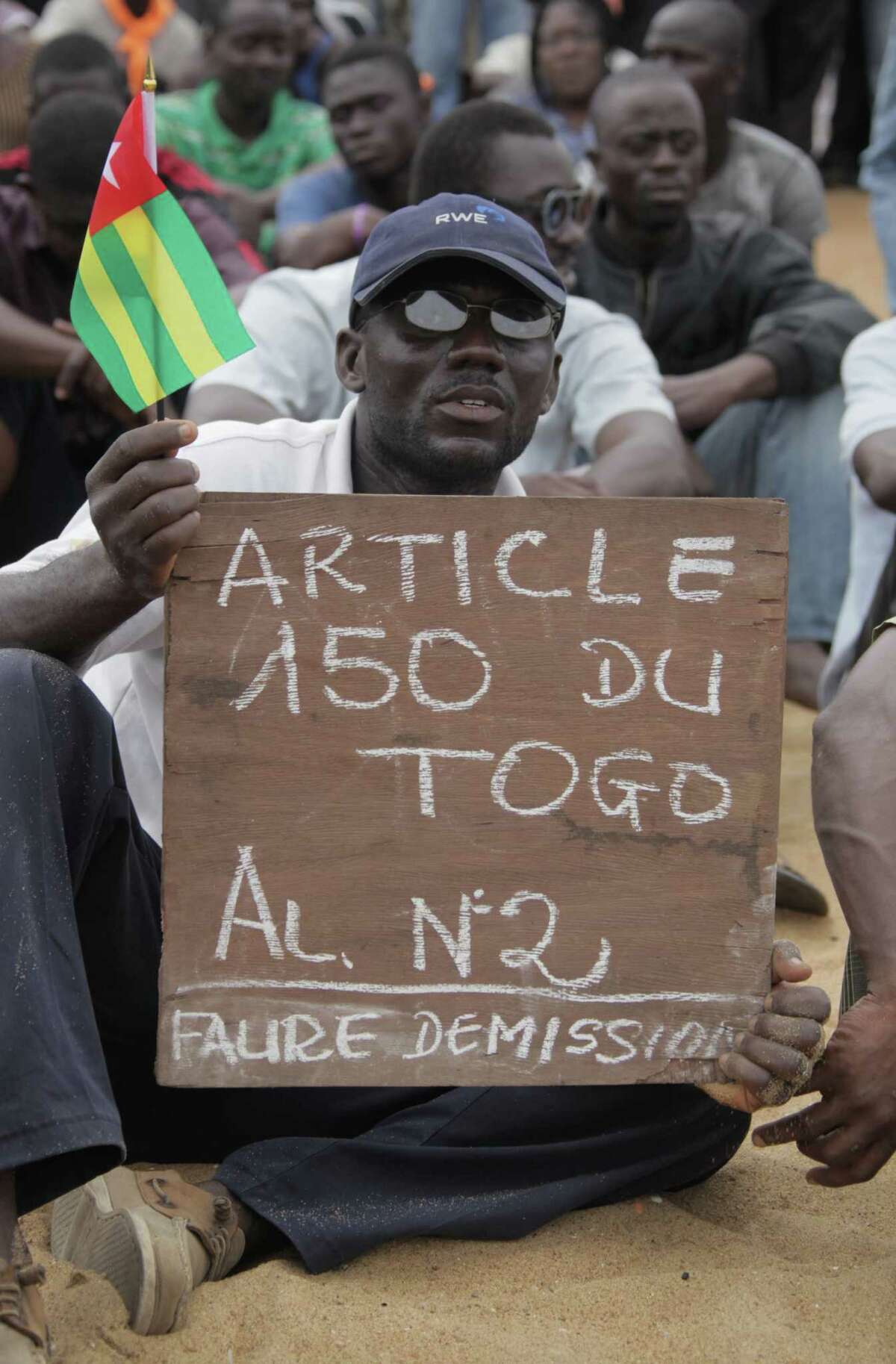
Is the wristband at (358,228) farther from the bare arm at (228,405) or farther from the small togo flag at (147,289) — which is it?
the small togo flag at (147,289)

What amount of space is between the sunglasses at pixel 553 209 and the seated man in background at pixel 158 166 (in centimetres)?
84

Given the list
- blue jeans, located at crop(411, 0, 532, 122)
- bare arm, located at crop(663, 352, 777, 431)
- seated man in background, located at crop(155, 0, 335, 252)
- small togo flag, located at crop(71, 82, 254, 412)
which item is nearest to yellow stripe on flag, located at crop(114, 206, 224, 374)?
small togo flag, located at crop(71, 82, 254, 412)

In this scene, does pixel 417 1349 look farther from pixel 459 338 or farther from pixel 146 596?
pixel 459 338

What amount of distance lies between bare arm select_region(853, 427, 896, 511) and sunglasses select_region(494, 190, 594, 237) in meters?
1.15

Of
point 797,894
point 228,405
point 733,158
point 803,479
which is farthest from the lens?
point 733,158

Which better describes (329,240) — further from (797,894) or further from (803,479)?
(797,894)

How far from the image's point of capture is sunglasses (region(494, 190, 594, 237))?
4.77 metres

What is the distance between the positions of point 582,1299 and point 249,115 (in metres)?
5.90

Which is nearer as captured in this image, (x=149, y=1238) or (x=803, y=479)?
(x=149, y=1238)

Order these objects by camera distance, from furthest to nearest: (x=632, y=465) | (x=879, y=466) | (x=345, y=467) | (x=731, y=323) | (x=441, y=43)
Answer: (x=441, y=43) < (x=731, y=323) < (x=632, y=465) < (x=879, y=466) < (x=345, y=467)

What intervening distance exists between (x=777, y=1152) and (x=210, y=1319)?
1.11 meters

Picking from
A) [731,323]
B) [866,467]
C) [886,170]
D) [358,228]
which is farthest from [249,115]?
[866,467]

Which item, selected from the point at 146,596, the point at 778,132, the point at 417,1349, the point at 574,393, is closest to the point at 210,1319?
the point at 417,1349

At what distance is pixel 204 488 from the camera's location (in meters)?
2.82
